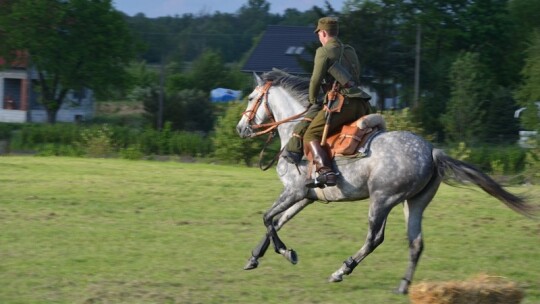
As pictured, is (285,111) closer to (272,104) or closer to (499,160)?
(272,104)

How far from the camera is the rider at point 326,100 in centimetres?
992

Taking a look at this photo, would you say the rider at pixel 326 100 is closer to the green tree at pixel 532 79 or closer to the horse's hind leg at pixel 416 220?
the horse's hind leg at pixel 416 220

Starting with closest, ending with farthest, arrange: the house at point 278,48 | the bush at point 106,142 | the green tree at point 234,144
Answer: the green tree at point 234,144 < the bush at point 106,142 < the house at point 278,48

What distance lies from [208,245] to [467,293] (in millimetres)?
5025

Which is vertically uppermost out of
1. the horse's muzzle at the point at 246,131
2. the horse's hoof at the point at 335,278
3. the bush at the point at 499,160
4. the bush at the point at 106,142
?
the horse's muzzle at the point at 246,131

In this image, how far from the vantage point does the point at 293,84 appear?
431 inches

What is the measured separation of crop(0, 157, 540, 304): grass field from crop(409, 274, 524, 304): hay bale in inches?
65.3

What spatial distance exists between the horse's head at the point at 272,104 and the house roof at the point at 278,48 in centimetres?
5048

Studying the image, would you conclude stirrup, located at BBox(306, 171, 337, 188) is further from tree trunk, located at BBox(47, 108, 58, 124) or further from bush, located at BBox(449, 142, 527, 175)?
tree trunk, located at BBox(47, 108, 58, 124)

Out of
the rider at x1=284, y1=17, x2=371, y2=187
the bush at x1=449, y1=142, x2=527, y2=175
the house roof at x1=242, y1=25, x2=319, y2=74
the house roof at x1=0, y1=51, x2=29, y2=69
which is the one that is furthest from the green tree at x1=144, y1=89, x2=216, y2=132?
the rider at x1=284, y1=17, x2=371, y2=187

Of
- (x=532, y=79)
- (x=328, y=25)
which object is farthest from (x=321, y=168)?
(x=532, y=79)

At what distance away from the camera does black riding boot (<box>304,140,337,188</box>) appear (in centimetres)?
984

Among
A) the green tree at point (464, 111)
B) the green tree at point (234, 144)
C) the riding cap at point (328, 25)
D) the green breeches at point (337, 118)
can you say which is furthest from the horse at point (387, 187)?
the green tree at point (464, 111)

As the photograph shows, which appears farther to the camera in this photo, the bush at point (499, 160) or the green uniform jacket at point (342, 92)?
the bush at point (499, 160)
